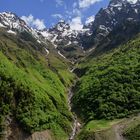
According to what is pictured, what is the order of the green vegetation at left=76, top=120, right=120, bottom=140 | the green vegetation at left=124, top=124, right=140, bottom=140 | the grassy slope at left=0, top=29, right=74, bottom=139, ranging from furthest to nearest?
the grassy slope at left=0, top=29, right=74, bottom=139, the green vegetation at left=76, top=120, right=120, bottom=140, the green vegetation at left=124, top=124, right=140, bottom=140

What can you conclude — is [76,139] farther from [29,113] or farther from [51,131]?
[29,113]

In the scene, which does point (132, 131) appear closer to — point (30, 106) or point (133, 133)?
point (133, 133)

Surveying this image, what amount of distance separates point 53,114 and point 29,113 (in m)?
13.3

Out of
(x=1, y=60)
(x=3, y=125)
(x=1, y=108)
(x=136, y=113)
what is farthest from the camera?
(x=1, y=60)

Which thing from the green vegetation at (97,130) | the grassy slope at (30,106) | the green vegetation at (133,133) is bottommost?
the green vegetation at (133,133)

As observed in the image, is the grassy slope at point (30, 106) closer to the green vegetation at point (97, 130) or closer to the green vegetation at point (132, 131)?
the green vegetation at point (97, 130)

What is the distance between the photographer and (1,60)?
7751 inches

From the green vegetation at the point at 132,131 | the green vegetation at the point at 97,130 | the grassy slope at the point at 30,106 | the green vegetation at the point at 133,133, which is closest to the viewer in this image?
the green vegetation at the point at 133,133

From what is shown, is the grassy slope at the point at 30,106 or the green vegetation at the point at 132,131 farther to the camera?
the grassy slope at the point at 30,106

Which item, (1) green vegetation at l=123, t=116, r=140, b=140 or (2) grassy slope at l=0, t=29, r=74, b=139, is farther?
(2) grassy slope at l=0, t=29, r=74, b=139

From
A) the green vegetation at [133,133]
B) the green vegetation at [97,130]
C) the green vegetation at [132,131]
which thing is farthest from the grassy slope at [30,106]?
the green vegetation at [133,133]

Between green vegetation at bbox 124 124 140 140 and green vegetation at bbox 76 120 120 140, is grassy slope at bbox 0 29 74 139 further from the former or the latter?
green vegetation at bbox 124 124 140 140

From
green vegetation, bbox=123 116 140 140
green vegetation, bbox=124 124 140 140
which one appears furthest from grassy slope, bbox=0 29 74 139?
green vegetation, bbox=124 124 140 140

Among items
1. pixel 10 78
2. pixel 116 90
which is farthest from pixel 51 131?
pixel 116 90
